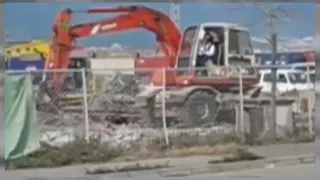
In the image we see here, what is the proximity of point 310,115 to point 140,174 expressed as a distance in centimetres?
121

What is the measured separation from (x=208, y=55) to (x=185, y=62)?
164 millimetres

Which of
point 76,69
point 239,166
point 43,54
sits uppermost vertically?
point 43,54

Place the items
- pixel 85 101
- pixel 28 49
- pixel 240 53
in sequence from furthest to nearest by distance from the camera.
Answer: pixel 240 53
pixel 85 101
pixel 28 49

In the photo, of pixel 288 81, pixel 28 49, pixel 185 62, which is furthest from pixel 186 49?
pixel 28 49

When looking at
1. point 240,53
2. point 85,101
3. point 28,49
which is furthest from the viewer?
point 240,53

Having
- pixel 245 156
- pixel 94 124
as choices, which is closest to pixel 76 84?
pixel 94 124

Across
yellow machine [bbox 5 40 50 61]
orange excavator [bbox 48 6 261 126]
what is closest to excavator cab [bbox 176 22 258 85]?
orange excavator [bbox 48 6 261 126]

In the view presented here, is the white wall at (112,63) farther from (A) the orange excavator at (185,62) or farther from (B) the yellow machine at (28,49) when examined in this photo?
(B) the yellow machine at (28,49)

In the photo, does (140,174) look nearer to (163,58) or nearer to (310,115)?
(163,58)

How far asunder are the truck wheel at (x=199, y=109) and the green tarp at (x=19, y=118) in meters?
0.99

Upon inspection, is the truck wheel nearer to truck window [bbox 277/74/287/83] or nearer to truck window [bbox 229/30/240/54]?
truck window [bbox 229/30/240/54]

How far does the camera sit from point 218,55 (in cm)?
574

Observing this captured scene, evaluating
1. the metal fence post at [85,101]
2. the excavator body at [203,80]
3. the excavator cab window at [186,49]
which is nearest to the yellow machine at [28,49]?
the metal fence post at [85,101]

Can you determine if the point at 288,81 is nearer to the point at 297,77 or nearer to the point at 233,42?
the point at 297,77
